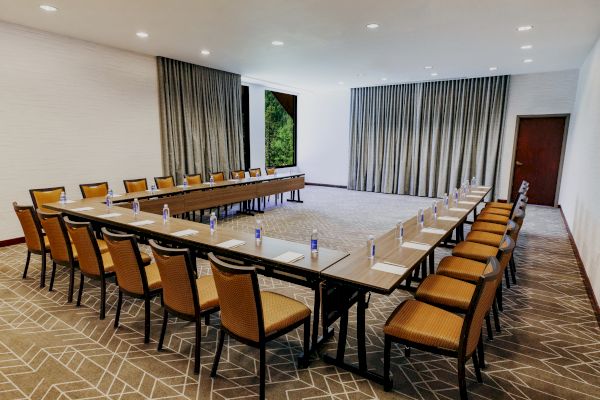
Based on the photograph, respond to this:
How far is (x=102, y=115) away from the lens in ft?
19.8

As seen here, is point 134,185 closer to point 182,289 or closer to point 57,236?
point 57,236

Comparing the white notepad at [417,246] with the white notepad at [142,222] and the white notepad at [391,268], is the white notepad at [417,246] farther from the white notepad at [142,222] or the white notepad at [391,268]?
the white notepad at [142,222]

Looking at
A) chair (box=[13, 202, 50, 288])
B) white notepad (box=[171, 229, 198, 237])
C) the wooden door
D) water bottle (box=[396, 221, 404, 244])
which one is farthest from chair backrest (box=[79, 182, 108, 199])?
the wooden door

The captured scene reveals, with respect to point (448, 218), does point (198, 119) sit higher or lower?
higher

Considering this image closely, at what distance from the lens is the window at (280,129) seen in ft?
36.1

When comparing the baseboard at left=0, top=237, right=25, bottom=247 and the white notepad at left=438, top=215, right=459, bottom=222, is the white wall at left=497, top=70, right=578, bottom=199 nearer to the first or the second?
the white notepad at left=438, top=215, right=459, bottom=222

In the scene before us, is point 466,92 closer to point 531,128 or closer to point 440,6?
point 531,128

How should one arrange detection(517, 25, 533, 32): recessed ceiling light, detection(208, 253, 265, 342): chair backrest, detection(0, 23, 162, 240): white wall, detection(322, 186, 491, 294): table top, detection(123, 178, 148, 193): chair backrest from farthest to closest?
detection(123, 178, 148, 193): chair backrest, detection(0, 23, 162, 240): white wall, detection(517, 25, 533, 32): recessed ceiling light, detection(322, 186, 491, 294): table top, detection(208, 253, 265, 342): chair backrest

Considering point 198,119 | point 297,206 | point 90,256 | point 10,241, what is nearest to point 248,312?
point 90,256

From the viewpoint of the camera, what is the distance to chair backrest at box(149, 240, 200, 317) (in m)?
2.16

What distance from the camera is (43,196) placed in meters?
4.55

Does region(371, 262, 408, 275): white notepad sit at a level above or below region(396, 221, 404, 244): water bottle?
below

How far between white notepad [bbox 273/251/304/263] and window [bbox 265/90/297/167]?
28.4 feet

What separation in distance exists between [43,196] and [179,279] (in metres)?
3.53
